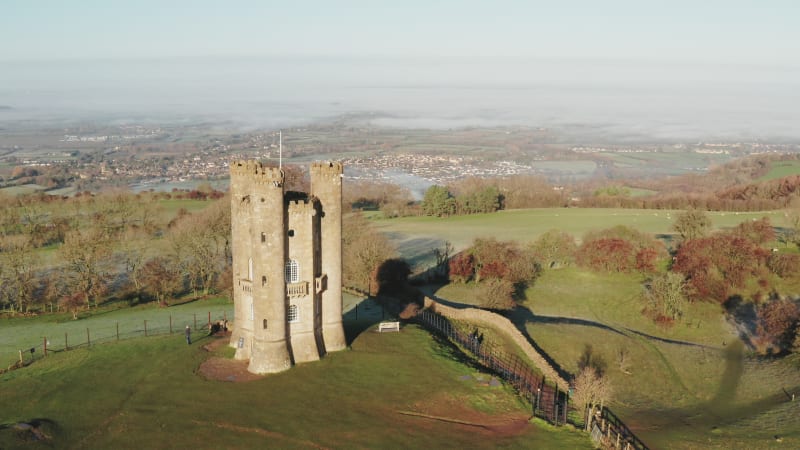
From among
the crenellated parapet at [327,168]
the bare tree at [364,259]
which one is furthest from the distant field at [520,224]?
the crenellated parapet at [327,168]

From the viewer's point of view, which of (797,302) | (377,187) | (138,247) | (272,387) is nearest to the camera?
(272,387)

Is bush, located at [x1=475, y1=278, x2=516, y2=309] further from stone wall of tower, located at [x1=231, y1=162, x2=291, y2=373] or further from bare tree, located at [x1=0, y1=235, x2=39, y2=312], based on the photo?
bare tree, located at [x1=0, y1=235, x2=39, y2=312]

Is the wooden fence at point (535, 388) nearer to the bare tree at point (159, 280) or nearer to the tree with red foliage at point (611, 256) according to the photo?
the bare tree at point (159, 280)

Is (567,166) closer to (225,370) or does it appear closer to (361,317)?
(361,317)

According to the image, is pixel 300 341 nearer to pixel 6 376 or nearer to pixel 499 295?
pixel 6 376

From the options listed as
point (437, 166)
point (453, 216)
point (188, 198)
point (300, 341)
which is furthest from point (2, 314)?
point (437, 166)

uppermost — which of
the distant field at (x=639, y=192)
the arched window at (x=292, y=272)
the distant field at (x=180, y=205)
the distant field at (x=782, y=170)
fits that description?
the arched window at (x=292, y=272)
